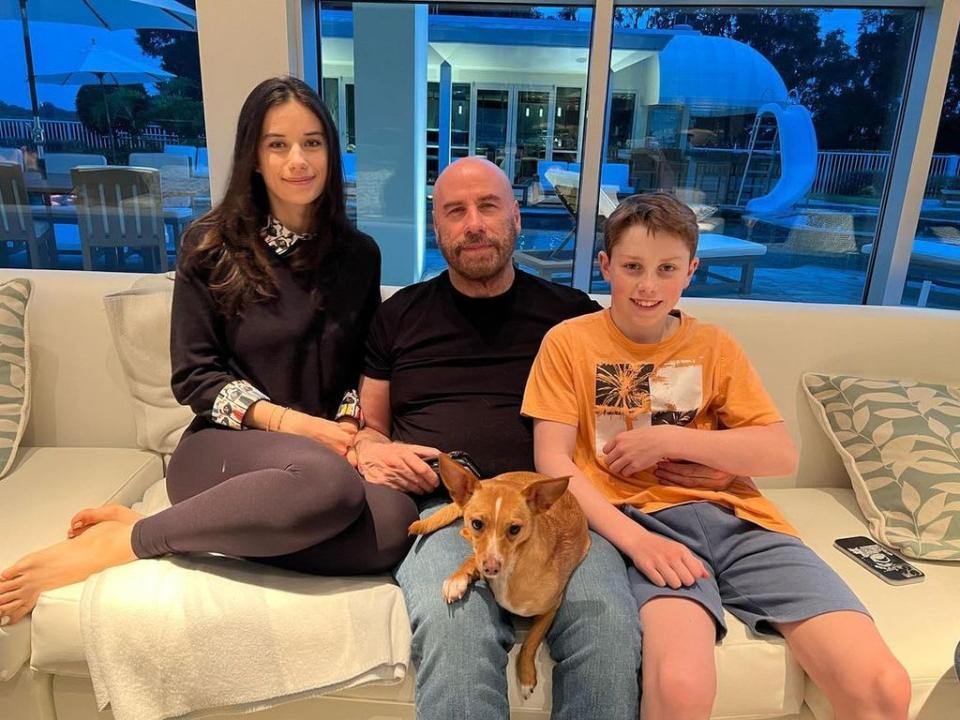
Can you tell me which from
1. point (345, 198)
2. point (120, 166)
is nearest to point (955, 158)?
point (345, 198)

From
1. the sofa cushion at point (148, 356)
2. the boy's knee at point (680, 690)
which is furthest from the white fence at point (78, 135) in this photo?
the boy's knee at point (680, 690)

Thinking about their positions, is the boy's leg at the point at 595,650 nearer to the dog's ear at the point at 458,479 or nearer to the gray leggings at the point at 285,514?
the dog's ear at the point at 458,479

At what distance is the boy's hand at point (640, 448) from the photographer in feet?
4.53

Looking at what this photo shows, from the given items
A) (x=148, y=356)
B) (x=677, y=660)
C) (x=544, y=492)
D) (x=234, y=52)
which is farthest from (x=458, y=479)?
(x=234, y=52)

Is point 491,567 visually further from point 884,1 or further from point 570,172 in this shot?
point 884,1

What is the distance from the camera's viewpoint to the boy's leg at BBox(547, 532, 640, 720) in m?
1.12

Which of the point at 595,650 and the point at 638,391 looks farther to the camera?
the point at 638,391

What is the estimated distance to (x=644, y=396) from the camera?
4.78 feet

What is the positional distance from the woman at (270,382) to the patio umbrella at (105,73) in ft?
6.66

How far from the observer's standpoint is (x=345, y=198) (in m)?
1.71

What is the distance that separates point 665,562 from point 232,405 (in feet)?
3.21

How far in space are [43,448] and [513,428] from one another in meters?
1.40

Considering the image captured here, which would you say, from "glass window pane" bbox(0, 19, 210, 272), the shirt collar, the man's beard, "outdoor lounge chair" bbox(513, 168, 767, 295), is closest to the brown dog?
the man's beard

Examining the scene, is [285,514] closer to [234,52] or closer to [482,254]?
[482,254]
